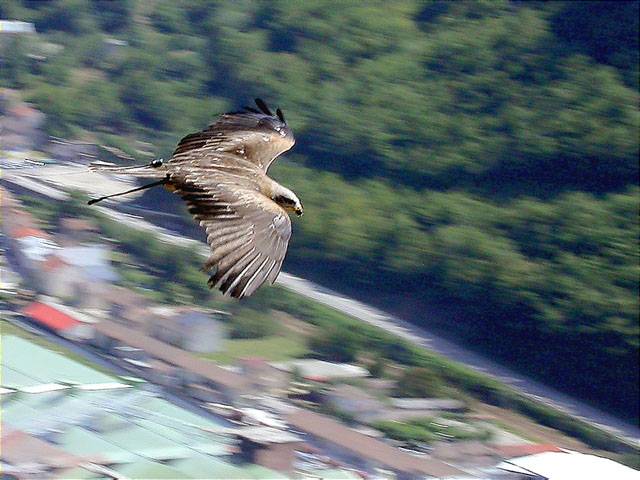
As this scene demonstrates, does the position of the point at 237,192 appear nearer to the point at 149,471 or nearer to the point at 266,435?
the point at 149,471

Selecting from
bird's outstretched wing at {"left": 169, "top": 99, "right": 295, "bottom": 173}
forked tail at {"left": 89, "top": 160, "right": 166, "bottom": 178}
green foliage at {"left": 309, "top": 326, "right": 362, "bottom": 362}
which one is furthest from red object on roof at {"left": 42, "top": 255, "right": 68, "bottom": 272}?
forked tail at {"left": 89, "top": 160, "right": 166, "bottom": 178}

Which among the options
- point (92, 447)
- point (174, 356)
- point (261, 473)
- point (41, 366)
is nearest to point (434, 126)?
point (174, 356)

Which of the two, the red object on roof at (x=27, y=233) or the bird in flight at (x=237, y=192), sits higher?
the bird in flight at (x=237, y=192)

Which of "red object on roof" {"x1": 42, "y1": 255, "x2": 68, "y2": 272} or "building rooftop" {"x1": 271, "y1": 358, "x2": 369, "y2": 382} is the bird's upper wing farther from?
"red object on roof" {"x1": 42, "y1": 255, "x2": 68, "y2": 272}

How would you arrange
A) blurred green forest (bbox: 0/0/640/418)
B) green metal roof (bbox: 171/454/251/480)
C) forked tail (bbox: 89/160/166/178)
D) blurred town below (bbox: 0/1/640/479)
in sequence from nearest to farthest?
forked tail (bbox: 89/160/166/178) < green metal roof (bbox: 171/454/251/480) < blurred town below (bbox: 0/1/640/479) < blurred green forest (bbox: 0/0/640/418)

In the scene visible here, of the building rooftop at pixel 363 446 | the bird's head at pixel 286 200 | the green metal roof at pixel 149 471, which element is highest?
the bird's head at pixel 286 200

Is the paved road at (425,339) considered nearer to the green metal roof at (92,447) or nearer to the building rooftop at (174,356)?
the building rooftop at (174,356)

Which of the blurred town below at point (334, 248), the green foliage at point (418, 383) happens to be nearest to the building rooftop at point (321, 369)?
the blurred town below at point (334, 248)

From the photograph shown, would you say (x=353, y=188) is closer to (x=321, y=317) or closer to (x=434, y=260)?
(x=434, y=260)
